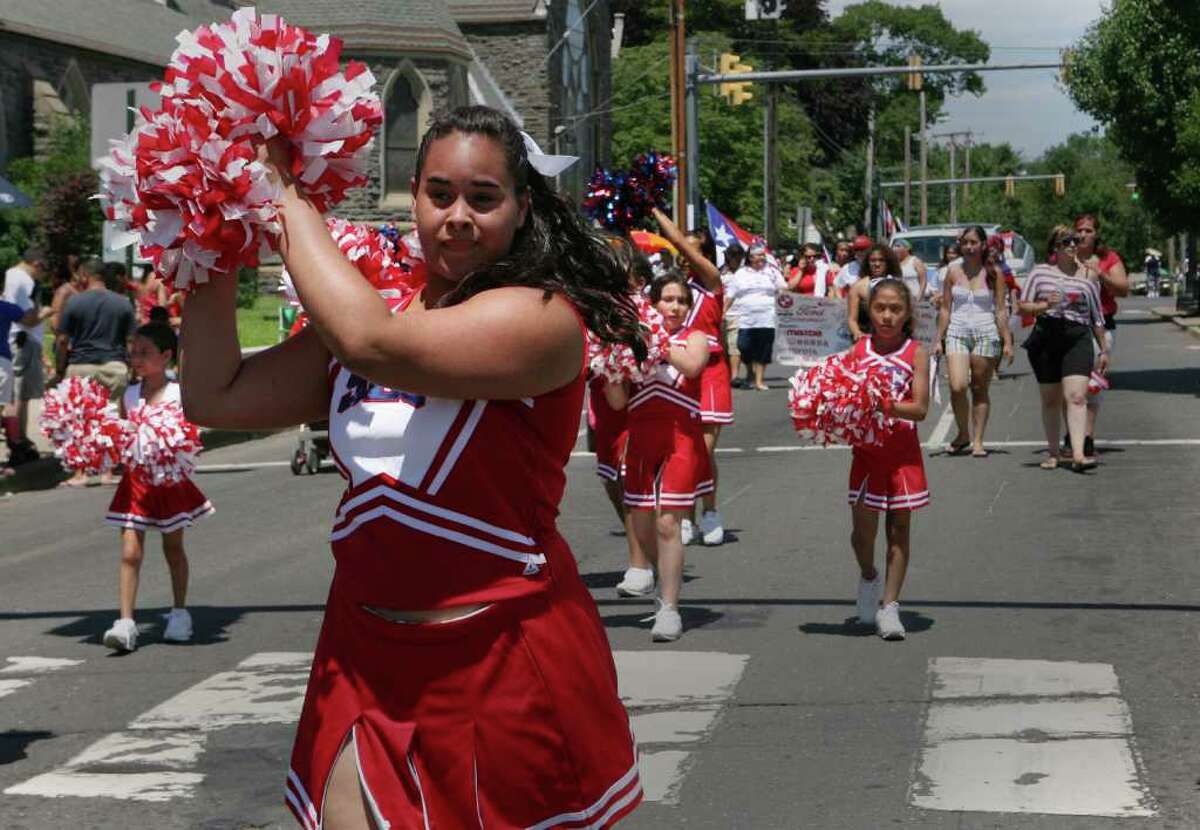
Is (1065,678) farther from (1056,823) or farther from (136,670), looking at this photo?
(136,670)

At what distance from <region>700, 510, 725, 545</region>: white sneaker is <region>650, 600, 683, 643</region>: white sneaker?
2885 mm

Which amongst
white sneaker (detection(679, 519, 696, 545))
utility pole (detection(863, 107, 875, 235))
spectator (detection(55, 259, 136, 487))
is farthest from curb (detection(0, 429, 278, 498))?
utility pole (detection(863, 107, 875, 235))

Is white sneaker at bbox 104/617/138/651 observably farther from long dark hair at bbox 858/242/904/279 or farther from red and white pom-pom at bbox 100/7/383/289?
long dark hair at bbox 858/242/904/279

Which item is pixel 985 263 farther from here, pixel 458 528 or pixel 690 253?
pixel 458 528

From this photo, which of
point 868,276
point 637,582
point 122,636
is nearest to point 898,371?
point 637,582

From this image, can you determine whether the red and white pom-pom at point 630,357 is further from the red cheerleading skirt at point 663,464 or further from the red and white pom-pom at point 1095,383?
the red and white pom-pom at point 1095,383

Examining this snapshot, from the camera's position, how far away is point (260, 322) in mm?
35875

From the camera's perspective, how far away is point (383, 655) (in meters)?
3.01

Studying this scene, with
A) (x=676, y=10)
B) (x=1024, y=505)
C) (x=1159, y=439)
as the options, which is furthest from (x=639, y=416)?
(x=676, y=10)

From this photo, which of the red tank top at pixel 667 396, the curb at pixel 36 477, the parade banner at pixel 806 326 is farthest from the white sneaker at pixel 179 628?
the parade banner at pixel 806 326

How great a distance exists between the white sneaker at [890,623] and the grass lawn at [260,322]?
21305 millimetres

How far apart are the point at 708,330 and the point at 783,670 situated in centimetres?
239

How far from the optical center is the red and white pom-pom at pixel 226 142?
285 cm

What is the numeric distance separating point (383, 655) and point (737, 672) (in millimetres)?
4982
